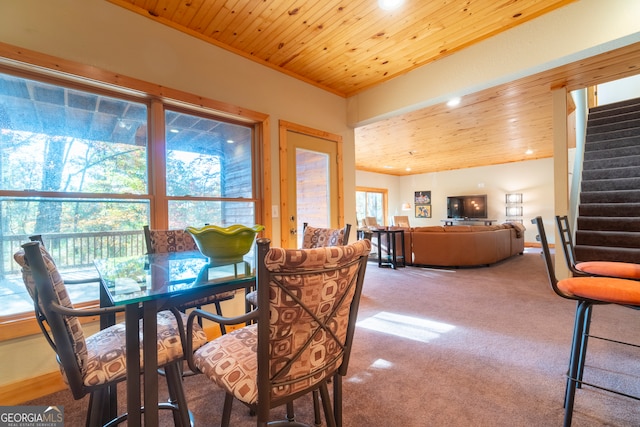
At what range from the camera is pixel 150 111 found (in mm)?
2295

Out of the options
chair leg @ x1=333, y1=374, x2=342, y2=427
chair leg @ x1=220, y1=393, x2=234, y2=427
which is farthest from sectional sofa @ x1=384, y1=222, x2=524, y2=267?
chair leg @ x1=220, y1=393, x2=234, y2=427

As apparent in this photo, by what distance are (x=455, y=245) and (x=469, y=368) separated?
3591mm

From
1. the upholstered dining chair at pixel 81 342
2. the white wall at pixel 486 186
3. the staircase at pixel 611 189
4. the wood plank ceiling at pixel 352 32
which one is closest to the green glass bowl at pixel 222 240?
the upholstered dining chair at pixel 81 342

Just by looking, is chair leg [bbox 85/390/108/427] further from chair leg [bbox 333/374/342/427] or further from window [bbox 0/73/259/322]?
window [bbox 0/73/259/322]

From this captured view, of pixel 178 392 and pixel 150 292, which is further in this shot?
pixel 178 392

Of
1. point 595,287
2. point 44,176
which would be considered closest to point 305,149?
point 44,176

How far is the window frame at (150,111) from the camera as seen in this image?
5.74ft

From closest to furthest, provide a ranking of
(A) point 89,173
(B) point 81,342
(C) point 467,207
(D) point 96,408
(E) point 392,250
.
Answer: (B) point 81,342, (D) point 96,408, (A) point 89,173, (E) point 392,250, (C) point 467,207

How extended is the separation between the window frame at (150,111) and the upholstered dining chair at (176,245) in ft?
0.86

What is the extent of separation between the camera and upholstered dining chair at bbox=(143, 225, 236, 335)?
196 centimetres

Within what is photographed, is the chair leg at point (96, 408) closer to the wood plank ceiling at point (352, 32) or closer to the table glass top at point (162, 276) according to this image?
the table glass top at point (162, 276)

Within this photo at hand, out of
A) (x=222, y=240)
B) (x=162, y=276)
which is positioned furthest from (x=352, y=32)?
(x=162, y=276)

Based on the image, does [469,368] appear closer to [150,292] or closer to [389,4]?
[150,292]

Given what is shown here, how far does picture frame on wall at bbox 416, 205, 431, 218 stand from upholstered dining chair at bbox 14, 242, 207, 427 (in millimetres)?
10407
